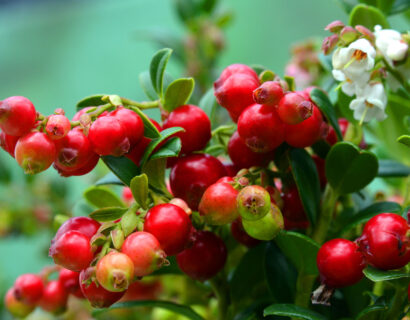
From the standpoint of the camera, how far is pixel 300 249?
0.48m

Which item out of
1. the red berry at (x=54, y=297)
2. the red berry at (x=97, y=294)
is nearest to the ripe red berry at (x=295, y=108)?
the red berry at (x=97, y=294)

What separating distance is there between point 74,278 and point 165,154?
0.65ft

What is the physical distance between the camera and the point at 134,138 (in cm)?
44

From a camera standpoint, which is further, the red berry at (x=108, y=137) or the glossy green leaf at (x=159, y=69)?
the glossy green leaf at (x=159, y=69)

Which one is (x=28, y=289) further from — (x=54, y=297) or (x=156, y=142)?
(x=156, y=142)

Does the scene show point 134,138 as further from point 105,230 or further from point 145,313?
point 145,313

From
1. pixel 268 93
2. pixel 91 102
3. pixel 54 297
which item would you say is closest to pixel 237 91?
pixel 268 93

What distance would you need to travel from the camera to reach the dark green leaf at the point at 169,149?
0.43 meters

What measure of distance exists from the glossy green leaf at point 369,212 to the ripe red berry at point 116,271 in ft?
0.78

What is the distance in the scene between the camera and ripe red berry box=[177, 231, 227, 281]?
49cm

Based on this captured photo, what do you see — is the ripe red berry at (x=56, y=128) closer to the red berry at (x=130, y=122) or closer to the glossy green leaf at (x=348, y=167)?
the red berry at (x=130, y=122)

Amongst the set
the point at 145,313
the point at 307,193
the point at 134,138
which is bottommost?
the point at 145,313

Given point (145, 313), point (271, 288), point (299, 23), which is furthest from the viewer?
point (299, 23)

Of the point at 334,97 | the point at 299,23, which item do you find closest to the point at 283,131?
the point at 334,97
